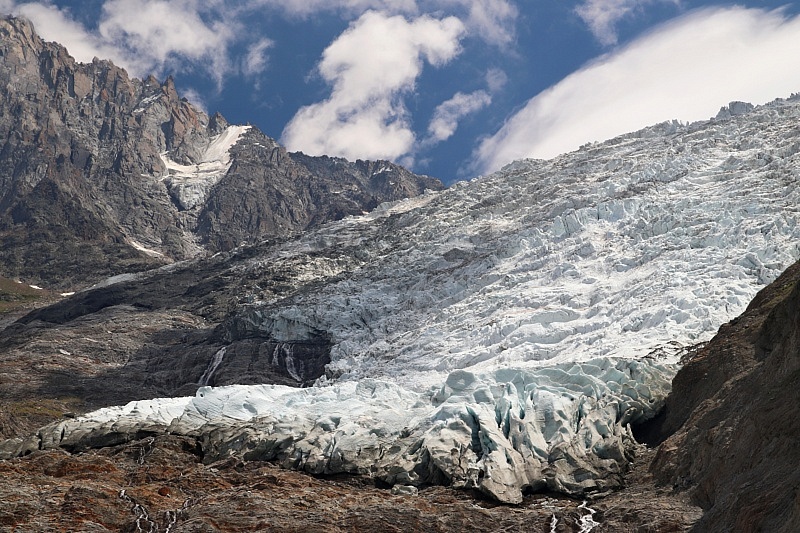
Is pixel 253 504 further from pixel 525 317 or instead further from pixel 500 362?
pixel 525 317

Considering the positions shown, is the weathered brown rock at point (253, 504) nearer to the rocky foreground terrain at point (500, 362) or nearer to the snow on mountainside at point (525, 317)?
the rocky foreground terrain at point (500, 362)

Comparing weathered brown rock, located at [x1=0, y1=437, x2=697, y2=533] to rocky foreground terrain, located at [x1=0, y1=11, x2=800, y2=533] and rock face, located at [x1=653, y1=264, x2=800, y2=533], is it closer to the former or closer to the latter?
rocky foreground terrain, located at [x1=0, y1=11, x2=800, y2=533]

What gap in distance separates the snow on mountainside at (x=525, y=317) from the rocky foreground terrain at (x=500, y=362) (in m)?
0.25

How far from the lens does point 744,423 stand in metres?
32.2

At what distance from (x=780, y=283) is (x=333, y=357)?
5187 cm

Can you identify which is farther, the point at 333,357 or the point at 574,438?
the point at 333,357

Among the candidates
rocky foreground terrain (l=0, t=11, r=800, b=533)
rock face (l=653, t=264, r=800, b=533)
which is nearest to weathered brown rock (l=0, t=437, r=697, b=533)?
rocky foreground terrain (l=0, t=11, r=800, b=533)

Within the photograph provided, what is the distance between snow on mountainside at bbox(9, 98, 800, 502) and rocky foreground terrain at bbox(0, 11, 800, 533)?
0.83 ft

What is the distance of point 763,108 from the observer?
397ft

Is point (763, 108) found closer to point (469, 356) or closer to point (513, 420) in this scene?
point (469, 356)

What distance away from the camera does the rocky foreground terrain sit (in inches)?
1352

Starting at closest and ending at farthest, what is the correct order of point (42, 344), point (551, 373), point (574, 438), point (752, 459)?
point (752, 459) < point (574, 438) < point (551, 373) < point (42, 344)

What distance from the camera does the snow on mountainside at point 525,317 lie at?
44.3 meters

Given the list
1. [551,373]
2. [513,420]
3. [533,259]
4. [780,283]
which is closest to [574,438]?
[513,420]
